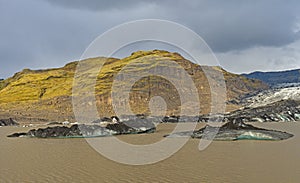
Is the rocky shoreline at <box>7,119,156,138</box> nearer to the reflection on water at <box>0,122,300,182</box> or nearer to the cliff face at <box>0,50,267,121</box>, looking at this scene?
the reflection on water at <box>0,122,300,182</box>

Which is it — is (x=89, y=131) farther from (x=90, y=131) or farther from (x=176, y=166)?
(x=176, y=166)

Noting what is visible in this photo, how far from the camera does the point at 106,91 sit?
72.4 meters

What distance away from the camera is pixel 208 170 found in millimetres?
11078

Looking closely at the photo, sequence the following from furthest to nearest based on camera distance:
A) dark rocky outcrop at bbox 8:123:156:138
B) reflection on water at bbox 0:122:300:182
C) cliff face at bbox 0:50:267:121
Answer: cliff face at bbox 0:50:267:121, dark rocky outcrop at bbox 8:123:156:138, reflection on water at bbox 0:122:300:182

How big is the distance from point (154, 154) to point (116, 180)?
4873mm

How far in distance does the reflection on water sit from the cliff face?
41737mm

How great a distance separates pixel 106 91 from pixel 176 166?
6121 centimetres

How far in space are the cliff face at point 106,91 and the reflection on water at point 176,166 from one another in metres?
41.7

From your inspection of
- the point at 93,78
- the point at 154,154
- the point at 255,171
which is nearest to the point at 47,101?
the point at 93,78

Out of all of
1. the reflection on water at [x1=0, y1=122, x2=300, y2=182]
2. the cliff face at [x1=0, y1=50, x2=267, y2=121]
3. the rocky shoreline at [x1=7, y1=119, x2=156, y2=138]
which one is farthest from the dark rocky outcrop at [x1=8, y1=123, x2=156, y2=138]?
the cliff face at [x1=0, y1=50, x2=267, y2=121]

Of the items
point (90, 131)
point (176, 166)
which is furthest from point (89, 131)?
point (176, 166)

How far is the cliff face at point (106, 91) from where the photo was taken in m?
64.4

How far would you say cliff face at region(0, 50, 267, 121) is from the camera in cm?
6444

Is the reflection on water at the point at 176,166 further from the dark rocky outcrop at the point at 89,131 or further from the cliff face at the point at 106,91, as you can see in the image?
the cliff face at the point at 106,91
